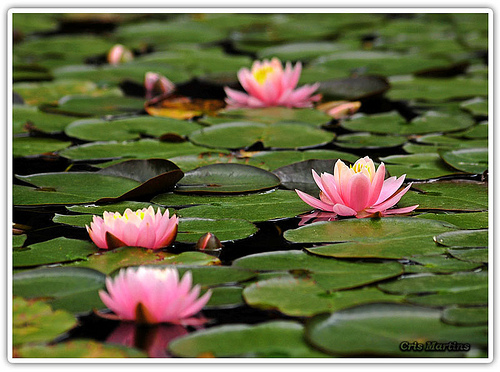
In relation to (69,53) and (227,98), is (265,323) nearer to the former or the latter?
(227,98)

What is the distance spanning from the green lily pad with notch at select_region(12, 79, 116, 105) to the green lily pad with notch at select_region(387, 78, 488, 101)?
6.21 feet

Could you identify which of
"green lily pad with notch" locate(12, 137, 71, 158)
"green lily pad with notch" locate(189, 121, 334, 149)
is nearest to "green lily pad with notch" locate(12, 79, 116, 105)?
"green lily pad with notch" locate(12, 137, 71, 158)

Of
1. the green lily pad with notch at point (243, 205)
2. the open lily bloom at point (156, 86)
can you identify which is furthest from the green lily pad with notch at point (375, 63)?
the green lily pad with notch at point (243, 205)

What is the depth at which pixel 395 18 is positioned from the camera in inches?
281

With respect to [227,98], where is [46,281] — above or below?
below

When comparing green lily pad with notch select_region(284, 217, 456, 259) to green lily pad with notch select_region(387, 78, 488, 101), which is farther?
green lily pad with notch select_region(387, 78, 488, 101)

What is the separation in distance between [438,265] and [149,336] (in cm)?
91

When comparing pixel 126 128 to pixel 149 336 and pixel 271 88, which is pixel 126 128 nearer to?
pixel 271 88

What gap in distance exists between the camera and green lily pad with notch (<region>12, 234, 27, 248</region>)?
2240mm

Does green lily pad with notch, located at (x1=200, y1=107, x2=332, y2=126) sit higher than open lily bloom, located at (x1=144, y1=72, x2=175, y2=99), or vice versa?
open lily bloom, located at (x1=144, y1=72, x2=175, y2=99)

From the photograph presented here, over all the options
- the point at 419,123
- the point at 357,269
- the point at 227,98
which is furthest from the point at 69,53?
the point at 357,269

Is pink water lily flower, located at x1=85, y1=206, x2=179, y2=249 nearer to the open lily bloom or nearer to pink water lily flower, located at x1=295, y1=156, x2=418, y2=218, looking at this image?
pink water lily flower, located at x1=295, y1=156, x2=418, y2=218

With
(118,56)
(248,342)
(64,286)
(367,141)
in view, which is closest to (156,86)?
(118,56)
